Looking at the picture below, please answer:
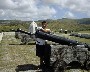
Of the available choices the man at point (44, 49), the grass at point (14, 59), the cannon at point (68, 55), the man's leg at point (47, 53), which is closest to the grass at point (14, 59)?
the grass at point (14, 59)

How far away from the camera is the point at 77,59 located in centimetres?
1298

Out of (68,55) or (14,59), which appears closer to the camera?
(68,55)

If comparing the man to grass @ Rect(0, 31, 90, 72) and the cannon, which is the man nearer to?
the cannon

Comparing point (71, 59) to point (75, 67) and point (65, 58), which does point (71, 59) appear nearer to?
point (65, 58)

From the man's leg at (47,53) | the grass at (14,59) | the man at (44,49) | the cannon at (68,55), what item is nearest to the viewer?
the cannon at (68,55)

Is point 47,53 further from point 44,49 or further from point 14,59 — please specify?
point 14,59

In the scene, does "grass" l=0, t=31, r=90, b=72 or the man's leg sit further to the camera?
"grass" l=0, t=31, r=90, b=72

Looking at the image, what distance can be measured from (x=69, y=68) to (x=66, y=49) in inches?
56.7

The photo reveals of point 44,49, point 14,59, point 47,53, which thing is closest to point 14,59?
point 14,59

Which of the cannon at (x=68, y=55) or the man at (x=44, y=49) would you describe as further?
the man at (x=44, y=49)

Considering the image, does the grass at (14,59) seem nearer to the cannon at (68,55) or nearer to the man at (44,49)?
the man at (44,49)

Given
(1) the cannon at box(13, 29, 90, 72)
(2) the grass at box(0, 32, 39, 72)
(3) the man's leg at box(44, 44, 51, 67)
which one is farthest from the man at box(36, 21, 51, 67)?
(2) the grass at box(0, 32, 39, 72)

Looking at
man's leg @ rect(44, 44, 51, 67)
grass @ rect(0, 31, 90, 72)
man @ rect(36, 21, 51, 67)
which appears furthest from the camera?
grass @ rect(0, 31, 90, 72)

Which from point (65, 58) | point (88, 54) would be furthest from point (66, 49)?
point (88, 54)
